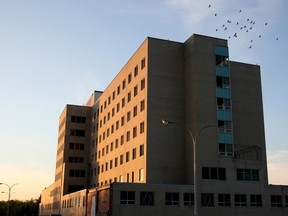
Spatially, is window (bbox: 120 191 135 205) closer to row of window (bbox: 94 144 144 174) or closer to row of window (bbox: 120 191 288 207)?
row of window (bbox: 120 191 288 207)

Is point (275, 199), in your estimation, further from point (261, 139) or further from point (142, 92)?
point (142, 92)

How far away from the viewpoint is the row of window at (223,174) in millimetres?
48438

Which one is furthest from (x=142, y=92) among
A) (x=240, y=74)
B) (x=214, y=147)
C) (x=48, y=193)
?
(x=48, y=193)

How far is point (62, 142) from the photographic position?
91.4 metres

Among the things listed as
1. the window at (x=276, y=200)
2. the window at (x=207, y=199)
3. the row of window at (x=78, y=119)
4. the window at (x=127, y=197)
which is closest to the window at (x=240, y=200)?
the window at (x=207, y=199)

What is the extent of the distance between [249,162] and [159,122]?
13046 mm

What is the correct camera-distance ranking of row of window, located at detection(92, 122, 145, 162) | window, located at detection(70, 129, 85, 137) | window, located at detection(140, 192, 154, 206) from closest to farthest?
window, located at detection(140, 192, 154, 206) → row of window, located at detection(92, 122, 145, 162) → window, located at detection(70, 129, 85, 137)

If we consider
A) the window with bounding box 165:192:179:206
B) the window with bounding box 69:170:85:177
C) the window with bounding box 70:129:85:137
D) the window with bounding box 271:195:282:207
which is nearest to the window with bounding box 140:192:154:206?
the window with bounding box 165:192:179:206

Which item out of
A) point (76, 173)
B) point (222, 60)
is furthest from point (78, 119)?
point (222, 60)

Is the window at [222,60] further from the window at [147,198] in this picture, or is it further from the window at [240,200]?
the window at [147,198]

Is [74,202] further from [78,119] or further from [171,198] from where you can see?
[78,119]

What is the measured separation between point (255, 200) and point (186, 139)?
11779mm

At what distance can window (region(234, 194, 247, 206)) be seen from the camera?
47.8 metres

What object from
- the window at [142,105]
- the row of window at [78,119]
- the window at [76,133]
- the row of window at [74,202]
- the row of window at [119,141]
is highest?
the row of window at [78,119]
